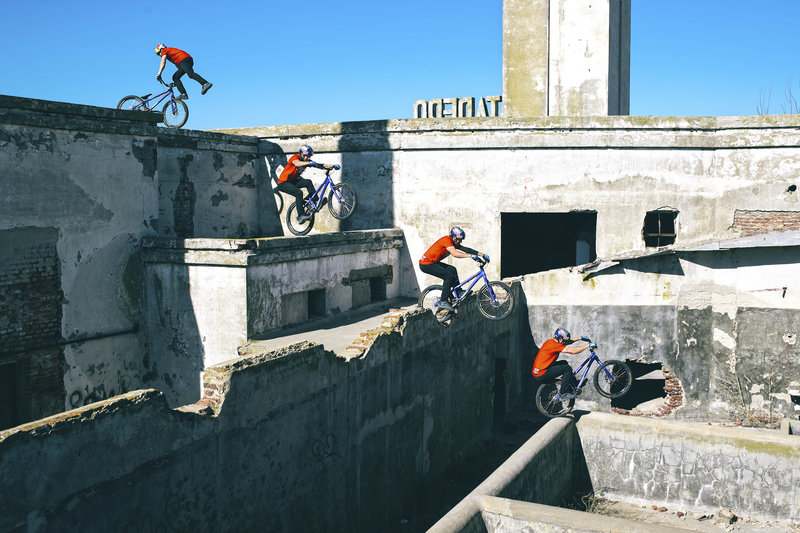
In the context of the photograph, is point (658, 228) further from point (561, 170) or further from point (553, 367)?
point (553, 367)

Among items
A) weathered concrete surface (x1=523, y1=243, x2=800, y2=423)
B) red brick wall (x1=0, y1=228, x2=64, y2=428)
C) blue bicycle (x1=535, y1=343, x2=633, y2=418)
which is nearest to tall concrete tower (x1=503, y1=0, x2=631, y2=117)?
weathered concrete surface (x1=523, y1=243, x2=800, y2=423)

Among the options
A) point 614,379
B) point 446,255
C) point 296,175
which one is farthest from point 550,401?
point 296,175

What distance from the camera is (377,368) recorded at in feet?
34.8

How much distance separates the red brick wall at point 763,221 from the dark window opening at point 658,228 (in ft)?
4.18

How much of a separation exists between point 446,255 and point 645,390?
7.55m

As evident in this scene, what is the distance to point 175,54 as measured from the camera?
15391 millimetres

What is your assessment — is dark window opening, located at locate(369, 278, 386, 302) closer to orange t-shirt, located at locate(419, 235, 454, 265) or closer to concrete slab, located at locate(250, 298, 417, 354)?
concrete slab, located at locate(250, 298, 417, 354)

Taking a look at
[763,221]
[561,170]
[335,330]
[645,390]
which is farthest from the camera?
[645,390]

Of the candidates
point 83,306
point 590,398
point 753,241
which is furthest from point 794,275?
point 83,306

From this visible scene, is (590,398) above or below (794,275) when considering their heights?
below

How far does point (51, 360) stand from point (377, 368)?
5847 mm

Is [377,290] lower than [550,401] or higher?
higher

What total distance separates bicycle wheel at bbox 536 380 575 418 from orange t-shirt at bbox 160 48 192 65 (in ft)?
33.1

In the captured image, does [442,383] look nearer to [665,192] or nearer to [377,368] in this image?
[377,368]
